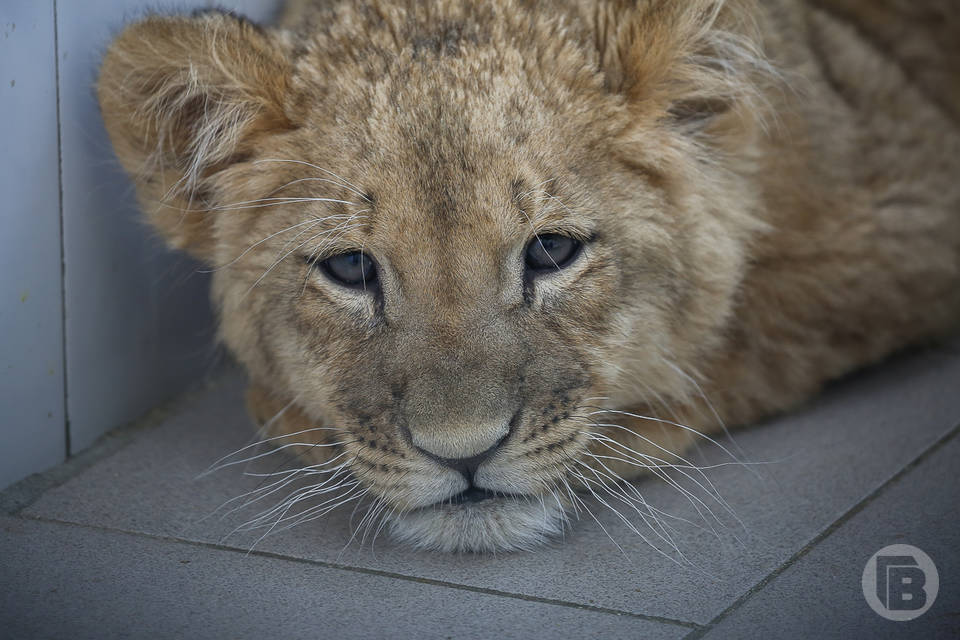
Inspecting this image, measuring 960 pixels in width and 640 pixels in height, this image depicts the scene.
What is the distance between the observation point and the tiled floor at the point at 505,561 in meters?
2.68

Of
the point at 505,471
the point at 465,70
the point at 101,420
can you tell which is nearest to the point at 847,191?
the point at 465,70

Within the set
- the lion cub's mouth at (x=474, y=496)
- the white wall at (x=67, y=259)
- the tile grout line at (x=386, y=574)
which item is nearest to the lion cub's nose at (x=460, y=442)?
the lion cub's mouth at (x=474, y=496)

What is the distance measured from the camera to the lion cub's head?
2.91m

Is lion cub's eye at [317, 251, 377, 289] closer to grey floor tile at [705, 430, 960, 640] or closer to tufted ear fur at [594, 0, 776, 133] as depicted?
tufted ear fur at [594, 0, 776, 133]

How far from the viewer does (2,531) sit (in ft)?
10.3

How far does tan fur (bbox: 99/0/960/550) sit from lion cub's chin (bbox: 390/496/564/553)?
0.08ft

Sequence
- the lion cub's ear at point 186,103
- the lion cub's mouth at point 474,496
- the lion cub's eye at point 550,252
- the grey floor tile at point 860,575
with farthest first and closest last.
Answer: the lion cub's ear at point 186,103
the lion cub's eye at point 550,252
the lion cub's mouth at point 474,496
the grey floor tile at point 860,575

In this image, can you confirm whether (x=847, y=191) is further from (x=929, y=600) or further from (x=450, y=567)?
(x=450, y=567)

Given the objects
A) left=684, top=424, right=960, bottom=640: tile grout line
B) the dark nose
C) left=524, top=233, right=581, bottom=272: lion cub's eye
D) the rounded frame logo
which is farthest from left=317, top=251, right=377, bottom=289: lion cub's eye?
the rounded frame logo

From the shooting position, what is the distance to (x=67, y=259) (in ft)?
11.7

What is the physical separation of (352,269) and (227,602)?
94 centimetres

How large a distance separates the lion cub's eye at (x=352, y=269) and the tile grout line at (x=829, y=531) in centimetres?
126

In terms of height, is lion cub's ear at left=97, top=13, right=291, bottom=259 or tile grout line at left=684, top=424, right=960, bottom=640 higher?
lion cub's ear at left=97, top=13, right=291, bottom=259

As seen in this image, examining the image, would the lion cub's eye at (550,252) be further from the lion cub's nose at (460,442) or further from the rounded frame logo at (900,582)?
the rounded frame logo at (900,582)
